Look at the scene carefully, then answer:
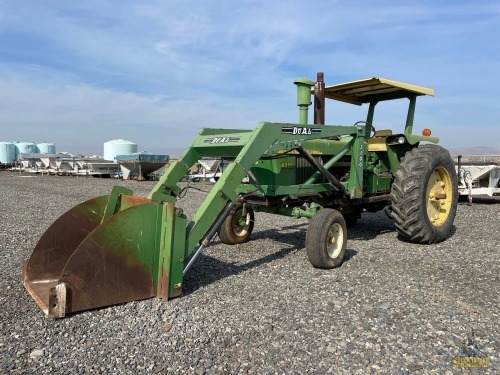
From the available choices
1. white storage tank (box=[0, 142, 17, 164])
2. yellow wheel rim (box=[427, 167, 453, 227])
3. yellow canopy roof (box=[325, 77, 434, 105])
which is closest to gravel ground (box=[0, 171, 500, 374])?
yellow wheel rim (box=[427, 167, 453, 227])

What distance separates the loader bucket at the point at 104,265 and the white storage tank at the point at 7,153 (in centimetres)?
4688

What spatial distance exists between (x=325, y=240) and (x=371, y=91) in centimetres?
318

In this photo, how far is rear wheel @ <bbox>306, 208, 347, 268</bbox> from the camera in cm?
447

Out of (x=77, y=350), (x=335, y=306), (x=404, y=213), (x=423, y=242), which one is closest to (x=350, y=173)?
(x=404, y=213)

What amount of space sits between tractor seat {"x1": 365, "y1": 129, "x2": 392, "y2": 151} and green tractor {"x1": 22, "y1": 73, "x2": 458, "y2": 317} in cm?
2

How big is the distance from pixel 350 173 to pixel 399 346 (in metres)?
Result: 3.06

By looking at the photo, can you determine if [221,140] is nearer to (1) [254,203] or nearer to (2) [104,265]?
(1) [254,203]

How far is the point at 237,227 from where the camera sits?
231 inches

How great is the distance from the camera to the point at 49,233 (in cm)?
391

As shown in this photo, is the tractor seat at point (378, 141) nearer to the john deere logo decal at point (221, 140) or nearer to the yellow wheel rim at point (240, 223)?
the yellow wheel rim at point (240, 223)

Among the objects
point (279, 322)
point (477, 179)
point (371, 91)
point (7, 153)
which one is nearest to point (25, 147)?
point (7, 153)

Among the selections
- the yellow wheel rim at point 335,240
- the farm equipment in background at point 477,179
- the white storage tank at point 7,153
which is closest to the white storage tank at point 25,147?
the white storage tank at point 7,153

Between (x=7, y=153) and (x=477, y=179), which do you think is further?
(x=7, y=153)

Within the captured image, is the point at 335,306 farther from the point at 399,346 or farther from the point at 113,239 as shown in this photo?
the point at 113,239
